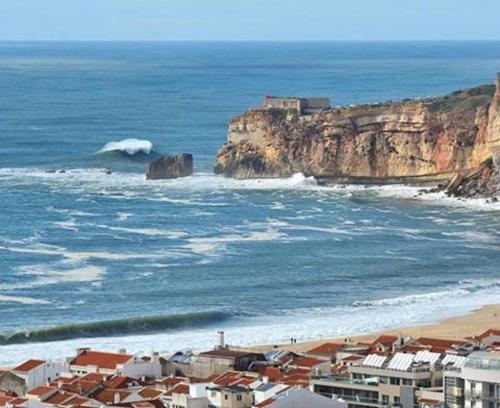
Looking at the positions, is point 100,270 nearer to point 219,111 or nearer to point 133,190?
point 133,190

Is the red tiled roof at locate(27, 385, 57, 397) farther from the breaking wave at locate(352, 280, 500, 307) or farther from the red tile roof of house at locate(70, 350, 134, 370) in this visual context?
the breaking wave at locate(352, 280, 500, 307)

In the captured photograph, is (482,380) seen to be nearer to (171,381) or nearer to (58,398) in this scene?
(58,398)

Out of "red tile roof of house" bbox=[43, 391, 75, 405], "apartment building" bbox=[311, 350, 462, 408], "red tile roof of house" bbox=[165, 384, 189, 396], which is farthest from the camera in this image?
"red tile roof of house" bbox=[43, 391, 75, 405]

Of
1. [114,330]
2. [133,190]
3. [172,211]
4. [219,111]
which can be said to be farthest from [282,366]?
[219,111]

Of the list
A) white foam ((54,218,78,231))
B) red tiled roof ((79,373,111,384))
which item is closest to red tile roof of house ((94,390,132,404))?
red tiled roof ((79,373,111,384))

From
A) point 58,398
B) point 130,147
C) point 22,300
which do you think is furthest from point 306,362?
point 130,147

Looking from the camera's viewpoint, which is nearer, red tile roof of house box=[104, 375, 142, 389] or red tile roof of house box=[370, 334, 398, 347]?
red tile roof of house box=[104, 375, 142, 389]

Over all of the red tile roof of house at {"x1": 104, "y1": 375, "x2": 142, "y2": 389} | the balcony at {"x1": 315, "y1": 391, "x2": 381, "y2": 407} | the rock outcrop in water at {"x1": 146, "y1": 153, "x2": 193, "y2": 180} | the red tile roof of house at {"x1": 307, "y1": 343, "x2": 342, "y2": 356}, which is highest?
the balcony at {"x1": 315, "y1": 391, "x2": 381, "y2": 407}

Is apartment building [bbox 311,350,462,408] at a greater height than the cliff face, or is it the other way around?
apartment building [bbox 311,350,462,408]
